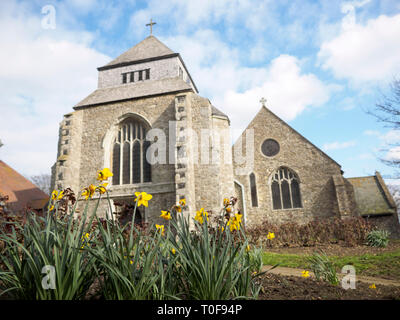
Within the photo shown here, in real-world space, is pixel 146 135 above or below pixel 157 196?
above

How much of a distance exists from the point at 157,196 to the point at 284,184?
886 centimetres

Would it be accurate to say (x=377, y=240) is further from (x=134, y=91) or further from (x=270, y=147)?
(x=134, y=91)

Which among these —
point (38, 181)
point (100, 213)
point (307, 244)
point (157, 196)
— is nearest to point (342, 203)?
point (307, 244)

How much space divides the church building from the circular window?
7cm

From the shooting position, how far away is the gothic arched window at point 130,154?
15.2 m

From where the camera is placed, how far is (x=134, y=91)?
665 inches

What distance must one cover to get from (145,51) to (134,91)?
186 inches

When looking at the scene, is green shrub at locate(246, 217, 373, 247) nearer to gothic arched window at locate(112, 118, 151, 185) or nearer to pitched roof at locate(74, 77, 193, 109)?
gothic arched window at locate(112, 118, 151, 185)

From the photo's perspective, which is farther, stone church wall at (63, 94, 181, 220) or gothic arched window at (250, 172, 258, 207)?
gothic arched window at (250, 172, 258, 207)

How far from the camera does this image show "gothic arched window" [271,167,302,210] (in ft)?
58.5

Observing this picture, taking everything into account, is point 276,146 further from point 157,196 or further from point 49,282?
point 49,282

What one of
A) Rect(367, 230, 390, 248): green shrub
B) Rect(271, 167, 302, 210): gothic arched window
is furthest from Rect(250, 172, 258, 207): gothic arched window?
Rect(367, 230, 390, 248): green shrub

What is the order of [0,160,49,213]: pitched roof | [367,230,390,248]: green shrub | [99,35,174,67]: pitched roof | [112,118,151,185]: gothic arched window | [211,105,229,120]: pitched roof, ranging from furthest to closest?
[0,160,49,213]: pitched roof < [99,35,174,67]: pitched roof < [211,105,229,120]: pitched roof < [112,118,151,185]: gothic arched window < [367,230,390,248]: green shrub
